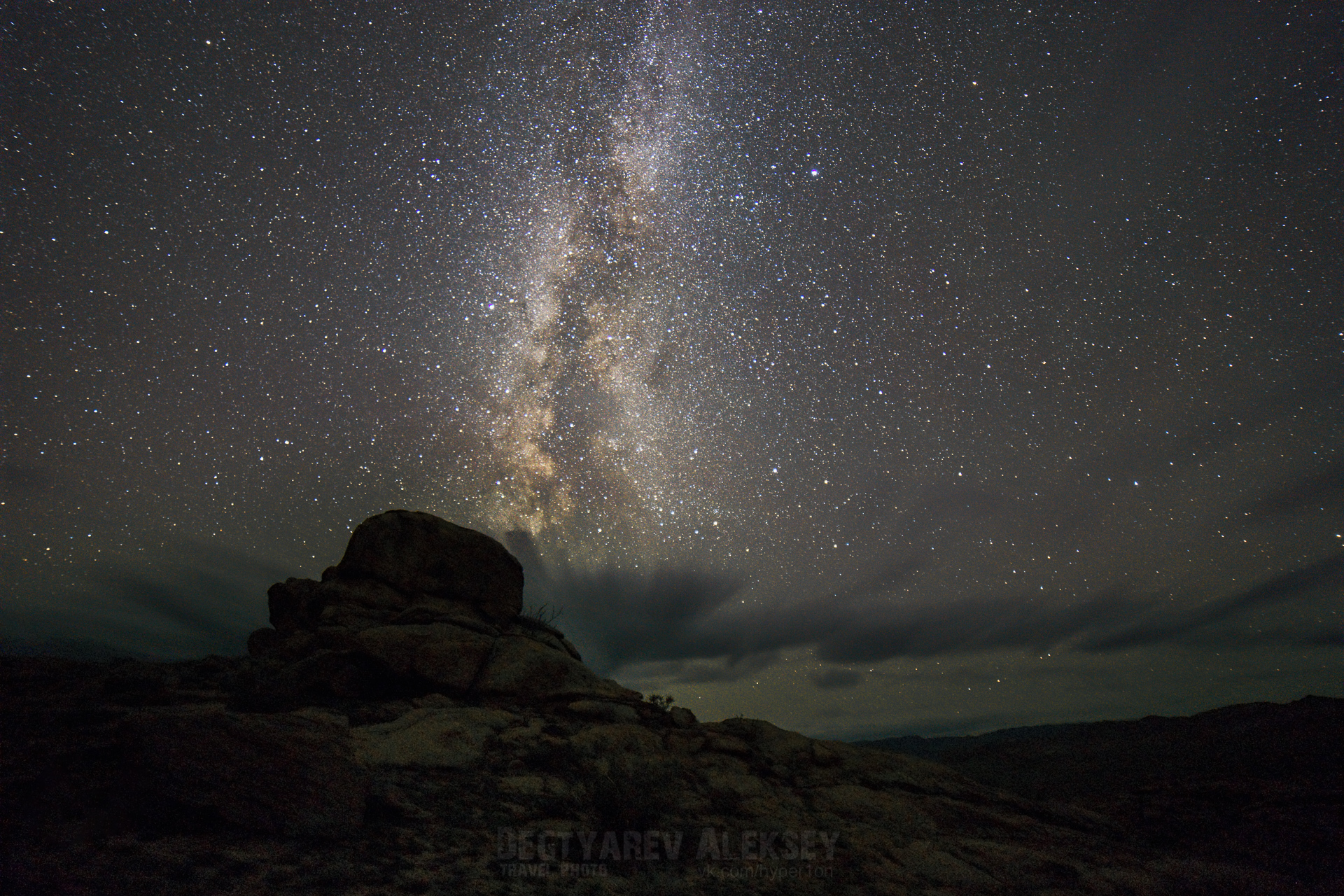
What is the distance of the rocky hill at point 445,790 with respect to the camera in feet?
16.7

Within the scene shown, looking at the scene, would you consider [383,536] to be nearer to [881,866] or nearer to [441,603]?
[441,603]

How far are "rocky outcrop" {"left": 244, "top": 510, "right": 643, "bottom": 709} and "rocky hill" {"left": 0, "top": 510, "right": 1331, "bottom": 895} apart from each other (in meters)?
0.08

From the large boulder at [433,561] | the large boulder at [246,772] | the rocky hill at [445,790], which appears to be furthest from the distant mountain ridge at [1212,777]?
the large boulder at [433,561]

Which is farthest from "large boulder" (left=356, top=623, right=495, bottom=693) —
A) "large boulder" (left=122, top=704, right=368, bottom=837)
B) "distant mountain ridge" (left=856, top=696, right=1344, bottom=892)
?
"distant mountain ridge" (left=856, top=696, right=1344, bottom=892)

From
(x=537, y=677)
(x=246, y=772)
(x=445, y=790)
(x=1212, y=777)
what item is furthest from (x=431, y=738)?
(x=1212, y=777)

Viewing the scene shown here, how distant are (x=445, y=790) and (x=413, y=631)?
745cm

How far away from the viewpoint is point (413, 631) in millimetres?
14336

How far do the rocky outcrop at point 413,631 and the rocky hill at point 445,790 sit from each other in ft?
0.27

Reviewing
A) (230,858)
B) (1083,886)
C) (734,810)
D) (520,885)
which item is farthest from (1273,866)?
(230,858)

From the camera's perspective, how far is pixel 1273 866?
467 inches

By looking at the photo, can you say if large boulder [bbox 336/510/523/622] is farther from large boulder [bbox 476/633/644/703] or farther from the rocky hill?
large boulder [bbox 476/633/644/703]

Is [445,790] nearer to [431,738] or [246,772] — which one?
[431,738]

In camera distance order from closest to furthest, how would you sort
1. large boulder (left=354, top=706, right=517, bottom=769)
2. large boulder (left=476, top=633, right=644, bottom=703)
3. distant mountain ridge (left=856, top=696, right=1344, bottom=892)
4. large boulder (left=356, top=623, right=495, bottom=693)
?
large boulder (left=354, top=706, right=517, bottom=769), large boulder (left=356, top=623, right=495, bottom=693), distant mountain ridge (left=856, top=696, right=1344, bottom=892), large boulder (left=476, top=633, right=644, bottom=703)

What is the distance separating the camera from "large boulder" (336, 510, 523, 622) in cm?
1823
